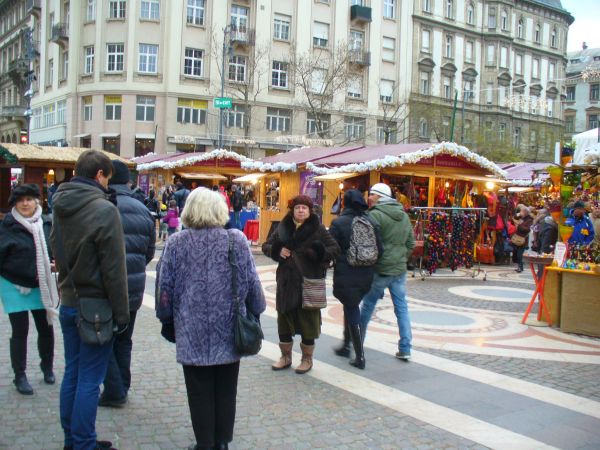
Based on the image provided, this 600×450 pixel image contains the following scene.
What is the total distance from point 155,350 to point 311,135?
34999mm

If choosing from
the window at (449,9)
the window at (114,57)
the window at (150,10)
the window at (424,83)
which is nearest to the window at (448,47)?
the window at (449,9)

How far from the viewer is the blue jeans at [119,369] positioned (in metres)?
4.68

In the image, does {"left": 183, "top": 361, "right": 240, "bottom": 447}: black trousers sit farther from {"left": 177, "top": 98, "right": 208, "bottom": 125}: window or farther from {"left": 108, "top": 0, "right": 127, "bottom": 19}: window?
{"left": 108, "top": 0, "right": 127, "bottom": 19}: window

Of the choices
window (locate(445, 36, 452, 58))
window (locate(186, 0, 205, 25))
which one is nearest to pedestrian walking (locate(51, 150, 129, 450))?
window (locate(186, 0, 205, 25))

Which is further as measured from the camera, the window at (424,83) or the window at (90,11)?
the window at (424,83)

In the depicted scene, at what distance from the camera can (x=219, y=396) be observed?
12.4 ft

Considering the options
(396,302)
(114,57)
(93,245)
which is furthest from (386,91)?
(93,245)

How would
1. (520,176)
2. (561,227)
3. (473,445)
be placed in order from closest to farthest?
(473,445)
(561,227)
(520,176)

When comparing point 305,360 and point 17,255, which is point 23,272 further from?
point 305,360

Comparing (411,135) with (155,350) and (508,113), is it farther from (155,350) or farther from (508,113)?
(155,350)

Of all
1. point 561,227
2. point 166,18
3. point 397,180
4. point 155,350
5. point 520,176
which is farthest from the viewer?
point 166,18

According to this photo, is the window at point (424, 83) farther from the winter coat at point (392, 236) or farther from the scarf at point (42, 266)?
the scarf at point (42, 266)

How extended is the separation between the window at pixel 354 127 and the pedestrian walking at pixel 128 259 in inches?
1544

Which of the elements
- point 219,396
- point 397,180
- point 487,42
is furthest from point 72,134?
point 219,396
